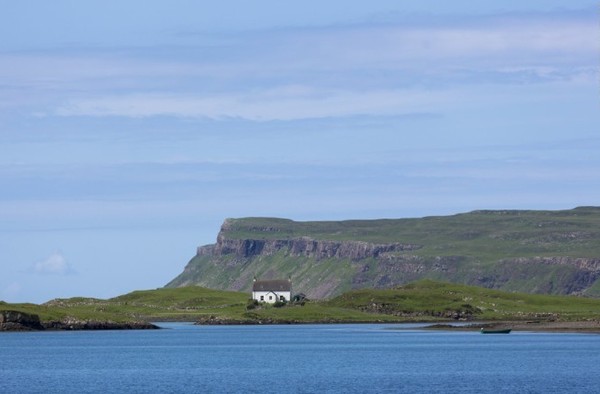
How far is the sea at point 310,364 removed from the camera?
333ft

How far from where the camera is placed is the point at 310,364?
127 m

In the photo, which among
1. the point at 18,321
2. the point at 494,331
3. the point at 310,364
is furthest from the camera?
the point at 18,321

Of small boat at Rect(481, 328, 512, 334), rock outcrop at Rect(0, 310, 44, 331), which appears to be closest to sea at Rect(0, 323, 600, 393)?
small boat at Rect(481, 328, 512, 334)

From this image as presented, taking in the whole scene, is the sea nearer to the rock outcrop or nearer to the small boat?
the small boat

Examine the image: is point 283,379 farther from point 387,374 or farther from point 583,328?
point 583,328

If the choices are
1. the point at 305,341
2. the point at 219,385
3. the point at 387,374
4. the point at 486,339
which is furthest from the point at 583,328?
the point at 219,385

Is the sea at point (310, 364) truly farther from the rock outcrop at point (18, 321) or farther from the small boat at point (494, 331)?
the rock outcrop at point (18, 321)

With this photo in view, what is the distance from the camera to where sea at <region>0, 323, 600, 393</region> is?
10140cm

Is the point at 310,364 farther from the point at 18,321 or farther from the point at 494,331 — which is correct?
the point at 18,321

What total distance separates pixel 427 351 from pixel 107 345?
156 feet

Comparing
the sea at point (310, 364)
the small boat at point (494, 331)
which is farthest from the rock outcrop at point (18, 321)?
the small boat at point (494, 331)

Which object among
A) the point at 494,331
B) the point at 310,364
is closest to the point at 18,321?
the point at 494,331

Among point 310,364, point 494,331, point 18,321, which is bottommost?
point 310,364

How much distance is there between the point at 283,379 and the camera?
357ft
